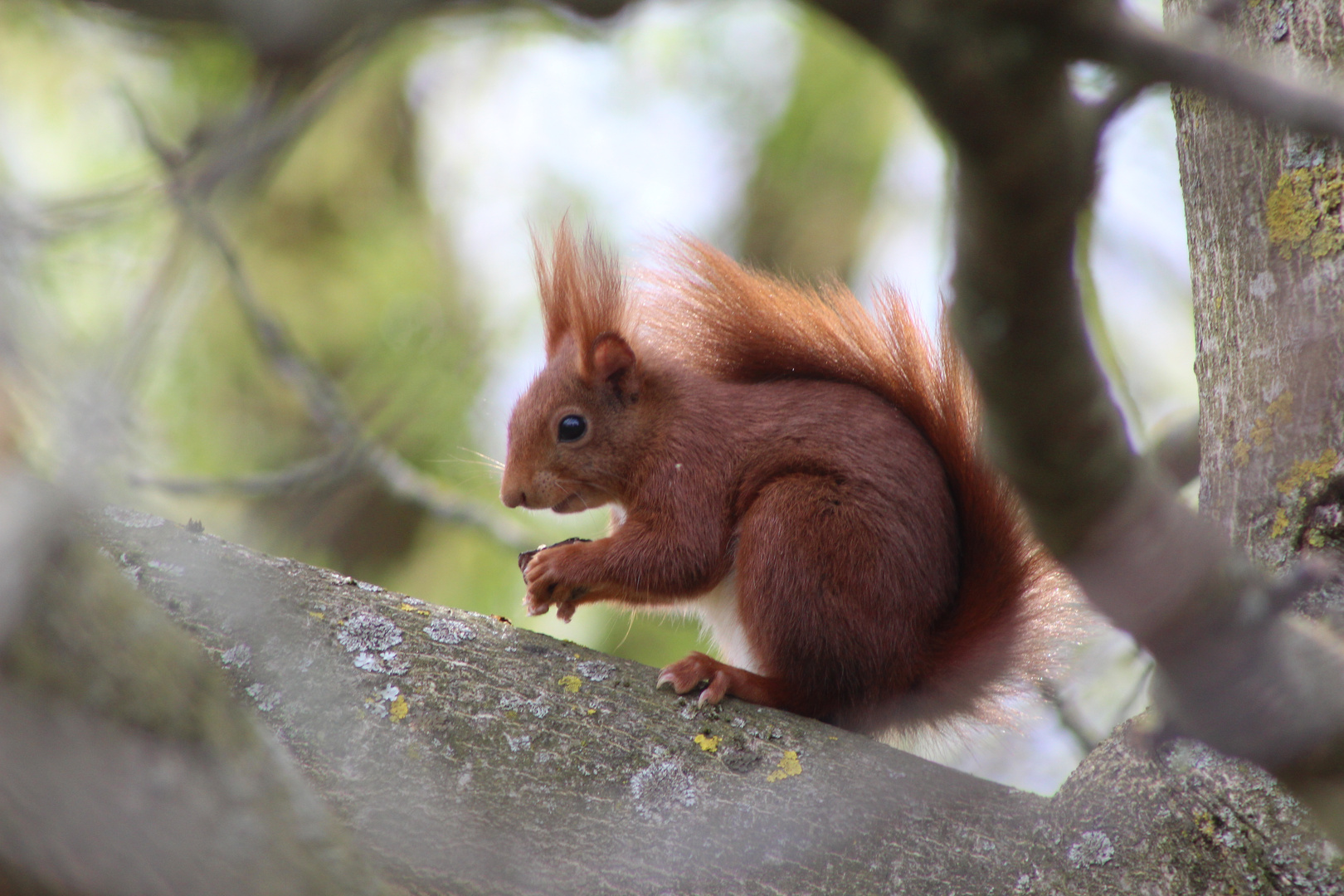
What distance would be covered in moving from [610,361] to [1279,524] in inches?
58.8

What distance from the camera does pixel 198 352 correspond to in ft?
14.5

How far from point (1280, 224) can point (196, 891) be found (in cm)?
164

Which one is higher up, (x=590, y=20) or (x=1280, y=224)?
(x=1280, y=224)

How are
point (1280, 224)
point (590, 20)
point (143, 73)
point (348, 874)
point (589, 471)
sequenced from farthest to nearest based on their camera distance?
point (143, 73), point (589, 471), point (1280, 224), point (348, 874), point (590, 20)

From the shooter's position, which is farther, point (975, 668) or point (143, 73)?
point (143, 73)

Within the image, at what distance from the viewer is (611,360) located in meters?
2.56

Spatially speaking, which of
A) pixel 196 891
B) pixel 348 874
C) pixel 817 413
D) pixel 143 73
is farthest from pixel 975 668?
pixel 143 73

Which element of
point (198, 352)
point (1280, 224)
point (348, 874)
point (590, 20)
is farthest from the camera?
point (198, 352)

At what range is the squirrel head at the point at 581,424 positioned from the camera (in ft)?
8.28

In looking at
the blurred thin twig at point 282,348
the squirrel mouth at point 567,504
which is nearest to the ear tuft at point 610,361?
the squirrel mouth at point 567,504

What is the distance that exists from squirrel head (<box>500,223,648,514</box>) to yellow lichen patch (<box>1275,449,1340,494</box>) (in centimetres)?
137

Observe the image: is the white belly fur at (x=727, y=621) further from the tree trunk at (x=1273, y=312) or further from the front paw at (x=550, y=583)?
the tree trunk at (x=1273, y=312)

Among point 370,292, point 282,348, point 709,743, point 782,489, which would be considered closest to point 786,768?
point 709,743

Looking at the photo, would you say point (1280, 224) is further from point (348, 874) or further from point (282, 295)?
point (282, 295)
